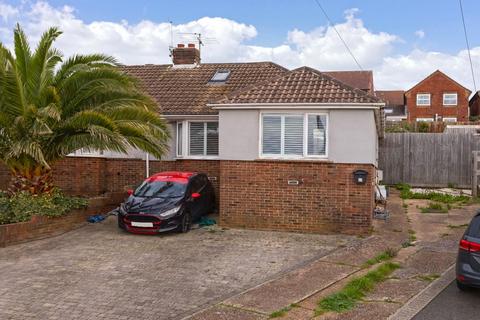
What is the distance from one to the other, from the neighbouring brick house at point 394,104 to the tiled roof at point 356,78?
5.00 metres

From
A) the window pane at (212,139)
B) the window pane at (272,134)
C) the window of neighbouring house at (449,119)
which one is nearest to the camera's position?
the window pane at (272,134)

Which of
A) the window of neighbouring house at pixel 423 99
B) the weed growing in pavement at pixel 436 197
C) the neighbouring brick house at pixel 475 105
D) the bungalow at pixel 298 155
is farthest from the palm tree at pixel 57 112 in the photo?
the neighbouring brick house at pixel 475 105

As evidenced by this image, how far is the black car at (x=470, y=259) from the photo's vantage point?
6586 mm

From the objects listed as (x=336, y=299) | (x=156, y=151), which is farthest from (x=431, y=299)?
(x=156, y=151)

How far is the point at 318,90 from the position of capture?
1206 cm

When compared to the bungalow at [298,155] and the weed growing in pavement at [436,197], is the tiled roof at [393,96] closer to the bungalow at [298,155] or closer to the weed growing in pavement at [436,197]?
the weed growing in pavement at [436,197]

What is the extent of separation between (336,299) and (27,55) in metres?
9.20

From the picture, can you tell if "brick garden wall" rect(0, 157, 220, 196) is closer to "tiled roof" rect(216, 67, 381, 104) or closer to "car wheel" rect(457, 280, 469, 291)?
"tiled roof" rect(216, 67, 381, 104)

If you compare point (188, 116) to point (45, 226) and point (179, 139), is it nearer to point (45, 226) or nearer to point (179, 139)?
point (179, 139)

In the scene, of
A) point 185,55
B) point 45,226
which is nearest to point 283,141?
point 45,226

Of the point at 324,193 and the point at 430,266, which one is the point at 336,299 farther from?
the point at 324,193

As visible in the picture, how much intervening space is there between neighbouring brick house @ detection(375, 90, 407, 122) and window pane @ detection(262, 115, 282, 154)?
42312mm

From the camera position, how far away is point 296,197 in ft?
38.6

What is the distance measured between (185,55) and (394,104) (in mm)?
44927
